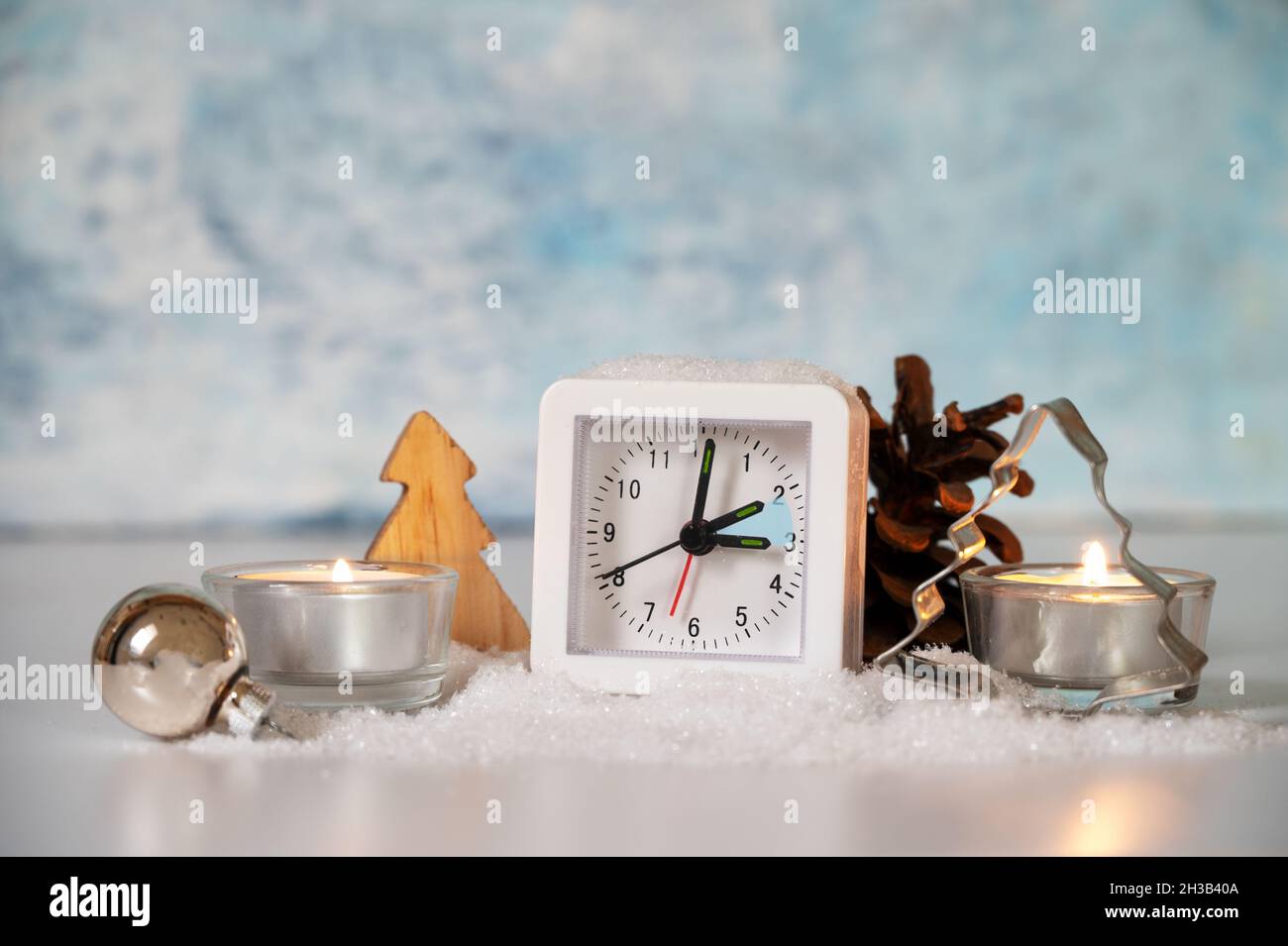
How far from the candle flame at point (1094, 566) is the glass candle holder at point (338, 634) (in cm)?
49

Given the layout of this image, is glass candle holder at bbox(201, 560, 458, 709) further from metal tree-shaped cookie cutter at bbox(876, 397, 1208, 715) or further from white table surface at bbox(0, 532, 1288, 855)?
metal tree-shaped cookie cutter at bbox(876, 397, 1208, 715)

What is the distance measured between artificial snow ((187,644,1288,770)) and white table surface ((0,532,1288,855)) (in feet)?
0.07

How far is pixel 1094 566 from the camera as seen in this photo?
3.41 feet

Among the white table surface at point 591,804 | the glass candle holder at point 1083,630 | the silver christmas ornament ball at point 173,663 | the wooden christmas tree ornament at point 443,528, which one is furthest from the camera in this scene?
the wooden christmas tree ornament at point 443,528

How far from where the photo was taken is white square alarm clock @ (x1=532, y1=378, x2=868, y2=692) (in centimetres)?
102

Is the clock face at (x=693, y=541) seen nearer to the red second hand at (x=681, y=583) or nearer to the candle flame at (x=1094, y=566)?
the red second hand at (x=681, y=583)

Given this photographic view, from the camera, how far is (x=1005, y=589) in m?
0.99

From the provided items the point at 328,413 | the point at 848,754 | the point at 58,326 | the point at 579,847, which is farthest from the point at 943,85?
the point at 579,847

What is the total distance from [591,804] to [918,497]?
24.1 inches

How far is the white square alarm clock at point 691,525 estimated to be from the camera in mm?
1024

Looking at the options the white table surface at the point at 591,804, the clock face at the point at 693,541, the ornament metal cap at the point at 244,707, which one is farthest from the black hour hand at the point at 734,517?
the ornament metal cap at the point at 244,707
